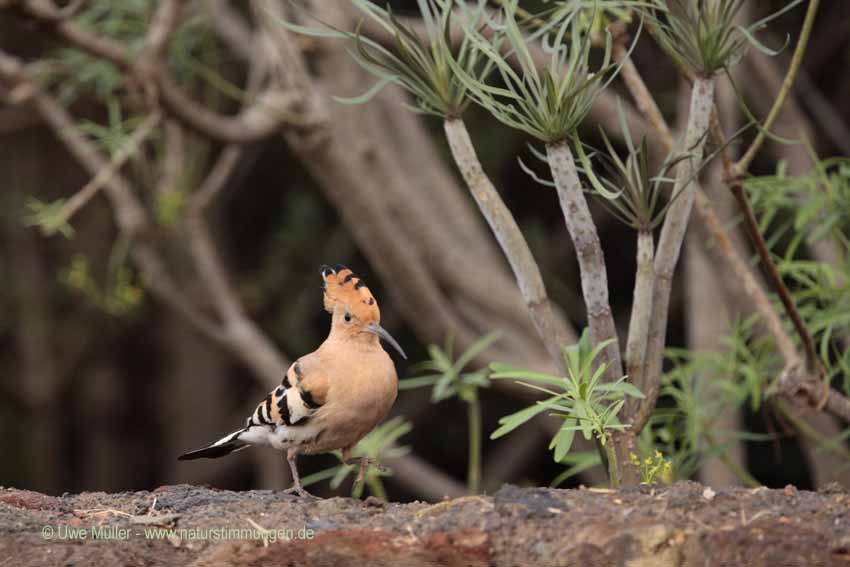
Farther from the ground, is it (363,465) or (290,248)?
(363,465)

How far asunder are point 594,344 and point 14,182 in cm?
597

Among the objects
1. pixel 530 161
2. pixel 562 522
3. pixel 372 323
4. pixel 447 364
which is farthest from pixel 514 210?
pixel 562 522

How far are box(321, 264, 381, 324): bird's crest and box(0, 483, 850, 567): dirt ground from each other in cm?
37

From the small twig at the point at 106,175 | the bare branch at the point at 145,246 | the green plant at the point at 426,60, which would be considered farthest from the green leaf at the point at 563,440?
the bare branch at the point at 145,246

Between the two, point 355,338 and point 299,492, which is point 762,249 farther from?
point 299,492

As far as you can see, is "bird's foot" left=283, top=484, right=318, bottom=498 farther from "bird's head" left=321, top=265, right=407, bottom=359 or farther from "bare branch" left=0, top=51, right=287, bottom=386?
"bare branch" left=0, top=51, right=287, bottom=386

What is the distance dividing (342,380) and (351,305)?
0.47ft

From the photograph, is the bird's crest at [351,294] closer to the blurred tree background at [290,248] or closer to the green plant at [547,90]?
the green plant at [547,90]

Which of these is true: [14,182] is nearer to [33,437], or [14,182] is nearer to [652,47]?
[33,437]

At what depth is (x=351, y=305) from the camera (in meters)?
2.35

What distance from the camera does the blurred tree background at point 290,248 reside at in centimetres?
390

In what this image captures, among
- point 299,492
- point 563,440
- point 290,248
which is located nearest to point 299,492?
point 299,492

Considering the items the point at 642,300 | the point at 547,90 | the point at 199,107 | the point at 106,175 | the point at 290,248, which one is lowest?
the point at 290,248

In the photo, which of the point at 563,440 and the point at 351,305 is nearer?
the point at 563,440
